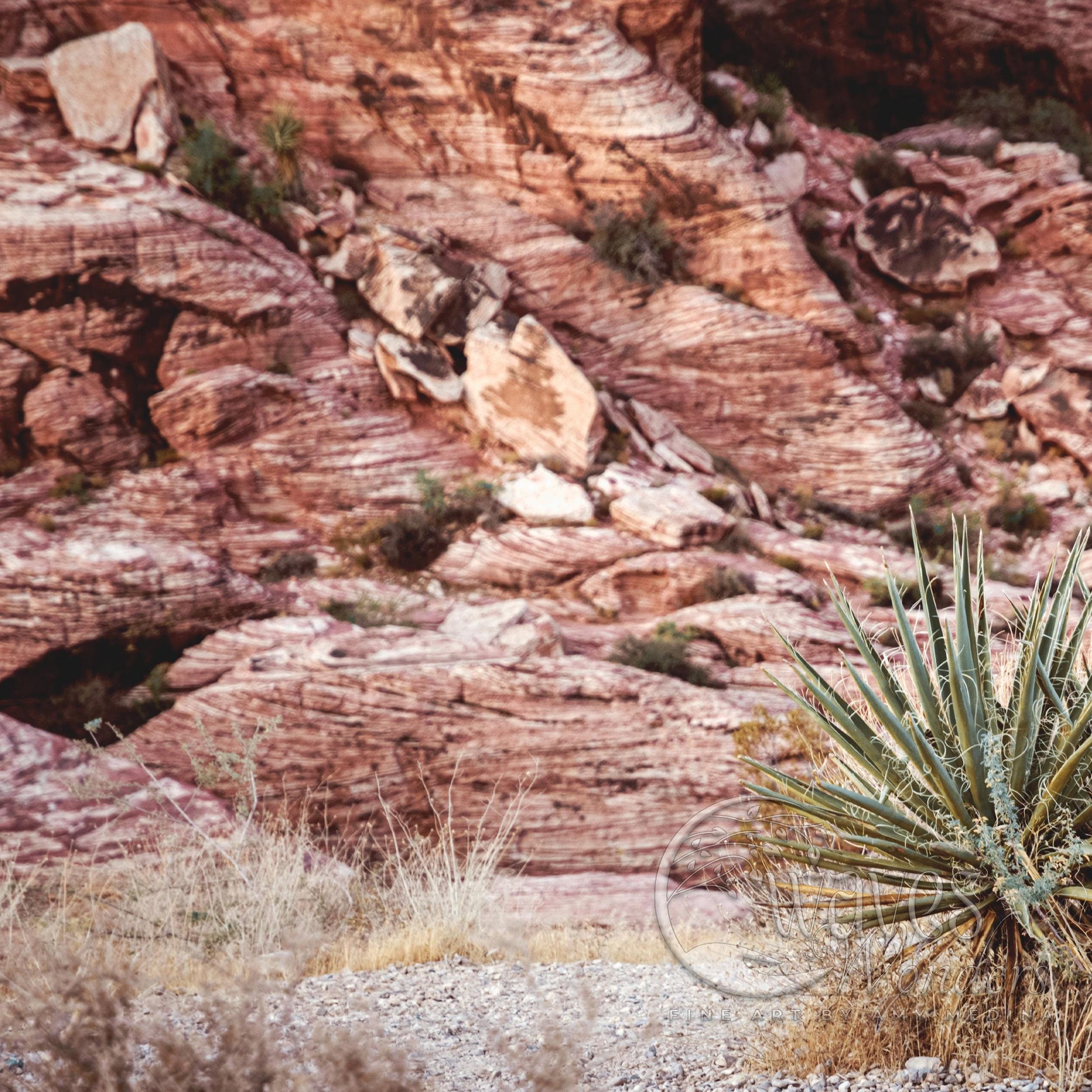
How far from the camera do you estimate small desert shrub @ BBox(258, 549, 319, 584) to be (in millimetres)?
11273

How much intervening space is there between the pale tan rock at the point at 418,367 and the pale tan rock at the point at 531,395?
29 cm

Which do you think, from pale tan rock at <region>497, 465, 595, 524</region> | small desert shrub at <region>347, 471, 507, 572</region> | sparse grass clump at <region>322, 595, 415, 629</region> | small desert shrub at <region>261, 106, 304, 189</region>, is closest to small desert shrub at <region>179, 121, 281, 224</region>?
small desert shrub at <region>261, 106, 304, 189</region>

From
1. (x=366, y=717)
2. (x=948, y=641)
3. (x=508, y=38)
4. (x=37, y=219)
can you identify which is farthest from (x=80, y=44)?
(x=948, y=641)

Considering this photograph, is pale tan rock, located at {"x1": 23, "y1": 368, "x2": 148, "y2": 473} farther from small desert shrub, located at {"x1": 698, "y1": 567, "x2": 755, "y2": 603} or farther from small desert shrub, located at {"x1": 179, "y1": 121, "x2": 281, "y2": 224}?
small desert shrub, located at {"x1": 698, "y1": 567, "x2": 755, "y2": 603}

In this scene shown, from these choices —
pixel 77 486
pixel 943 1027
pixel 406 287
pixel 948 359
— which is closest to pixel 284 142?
pixel 406 287

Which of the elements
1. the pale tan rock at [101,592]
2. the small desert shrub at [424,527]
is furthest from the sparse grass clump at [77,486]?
the small desert shrub at [424,527]

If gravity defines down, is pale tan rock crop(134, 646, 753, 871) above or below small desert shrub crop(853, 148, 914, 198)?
below

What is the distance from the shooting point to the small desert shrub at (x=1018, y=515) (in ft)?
44.0

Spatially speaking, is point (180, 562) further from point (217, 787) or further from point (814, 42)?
point (814, 42)

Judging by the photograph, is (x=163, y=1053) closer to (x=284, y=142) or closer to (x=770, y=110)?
(x=284, y=142)

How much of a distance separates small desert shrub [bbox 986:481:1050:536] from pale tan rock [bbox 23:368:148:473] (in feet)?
42.3

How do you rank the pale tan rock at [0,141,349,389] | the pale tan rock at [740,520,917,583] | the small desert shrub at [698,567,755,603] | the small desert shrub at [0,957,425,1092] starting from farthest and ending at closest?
the pale tan rock at [0,141,349,389] → the pale tan rock at [740,520,917,583] → the small desert shrub at [698,567,755,603] → the small desert shrub at [0,957,425,1092]

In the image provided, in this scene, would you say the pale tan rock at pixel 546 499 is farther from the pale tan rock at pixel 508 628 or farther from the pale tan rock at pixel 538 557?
the pale tan rock at pixel 508 628

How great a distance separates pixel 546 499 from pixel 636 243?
530 cm
